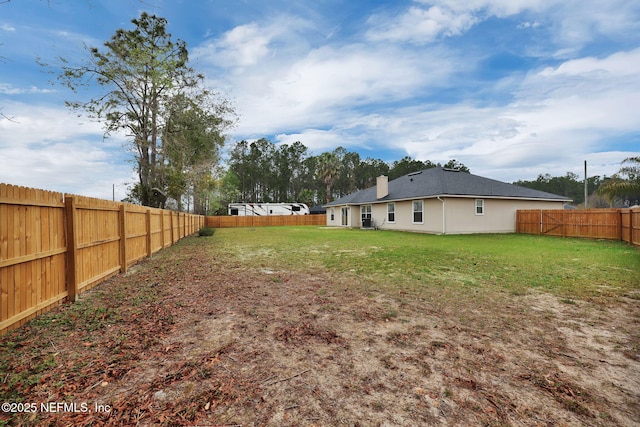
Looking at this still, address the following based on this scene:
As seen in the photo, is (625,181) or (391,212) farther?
(391,212)

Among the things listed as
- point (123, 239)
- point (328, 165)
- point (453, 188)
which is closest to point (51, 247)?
point (123, 239)

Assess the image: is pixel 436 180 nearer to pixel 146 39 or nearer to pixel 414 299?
pixel 414 299

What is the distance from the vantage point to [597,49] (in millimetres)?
10953

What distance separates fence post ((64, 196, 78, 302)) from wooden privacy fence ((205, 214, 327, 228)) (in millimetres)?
30557

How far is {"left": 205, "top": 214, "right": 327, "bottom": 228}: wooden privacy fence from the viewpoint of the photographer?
3459 centimetres

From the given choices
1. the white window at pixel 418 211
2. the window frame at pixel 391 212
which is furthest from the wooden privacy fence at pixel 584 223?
the window frame at pixel 391 212

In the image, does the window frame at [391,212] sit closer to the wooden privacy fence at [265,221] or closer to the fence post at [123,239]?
the wooden privacy fence at [265,221]

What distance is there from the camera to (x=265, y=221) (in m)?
35.8

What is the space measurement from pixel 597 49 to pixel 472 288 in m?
12.3

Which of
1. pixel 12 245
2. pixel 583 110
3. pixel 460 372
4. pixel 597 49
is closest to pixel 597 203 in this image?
pixel 583 110

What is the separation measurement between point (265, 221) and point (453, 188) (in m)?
23.8

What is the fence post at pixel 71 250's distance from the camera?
14.9 ft

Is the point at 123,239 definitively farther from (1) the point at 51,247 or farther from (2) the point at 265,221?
(2) the point at 265,221

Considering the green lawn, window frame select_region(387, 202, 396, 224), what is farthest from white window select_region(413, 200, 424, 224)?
the green lawn
